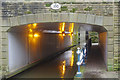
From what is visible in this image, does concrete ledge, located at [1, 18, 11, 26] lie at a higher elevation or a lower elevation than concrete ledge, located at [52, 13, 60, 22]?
lower

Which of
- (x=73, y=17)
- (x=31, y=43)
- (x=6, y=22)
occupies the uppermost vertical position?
(x=73, y=17)

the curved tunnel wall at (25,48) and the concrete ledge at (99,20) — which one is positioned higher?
the concrete ledge at (99,20)

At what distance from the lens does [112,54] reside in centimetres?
692

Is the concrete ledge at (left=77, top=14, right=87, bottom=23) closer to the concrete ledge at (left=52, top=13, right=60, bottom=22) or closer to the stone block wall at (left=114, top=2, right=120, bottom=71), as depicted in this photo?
the concrete ledge at (left=52, top=13, right=60, bottom=22)

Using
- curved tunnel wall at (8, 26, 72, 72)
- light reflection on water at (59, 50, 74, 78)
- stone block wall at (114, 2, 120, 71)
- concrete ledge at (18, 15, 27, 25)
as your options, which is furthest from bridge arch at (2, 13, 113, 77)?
light reflection on water at (59, 50, 74, 78)

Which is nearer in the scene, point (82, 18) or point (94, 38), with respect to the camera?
point (82, 18)

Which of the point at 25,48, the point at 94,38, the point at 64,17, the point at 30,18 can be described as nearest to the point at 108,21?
the point at 64,17

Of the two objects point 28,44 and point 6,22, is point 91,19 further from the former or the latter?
point 28,44

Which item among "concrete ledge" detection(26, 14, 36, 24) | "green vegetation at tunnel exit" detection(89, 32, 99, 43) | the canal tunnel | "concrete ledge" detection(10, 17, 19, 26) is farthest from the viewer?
"green vegetation at tunnel exit" detection(89, 32, 99, 43)

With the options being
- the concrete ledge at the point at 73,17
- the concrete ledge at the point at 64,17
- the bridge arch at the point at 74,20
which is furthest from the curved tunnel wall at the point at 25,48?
the concrete ledge at the point at 73,17

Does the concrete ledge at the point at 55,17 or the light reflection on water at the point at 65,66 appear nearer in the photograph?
the concrete ledge at the point at 55,17

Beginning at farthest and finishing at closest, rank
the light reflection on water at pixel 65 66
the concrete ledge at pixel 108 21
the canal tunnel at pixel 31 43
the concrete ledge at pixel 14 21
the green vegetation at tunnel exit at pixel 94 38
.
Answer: the green vegetation at tunnel exit at pixel 94 38, the light reflection on water at pixel 65 66, the canal tunnel at pixel 31 43, the concrete ledge at pixel 14 21, the concrete ledge at pixel 108 21

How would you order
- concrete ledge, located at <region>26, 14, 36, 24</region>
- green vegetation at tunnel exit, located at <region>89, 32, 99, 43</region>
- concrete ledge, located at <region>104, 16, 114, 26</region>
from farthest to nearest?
green vegetation at tunnel exit, located at <region>89, 32, 99, 43</region> < concrete ledge, located at <region>26, 14, 36, 24</region> < concrete ledge, located at <region>104, 16, 114, 26</region>

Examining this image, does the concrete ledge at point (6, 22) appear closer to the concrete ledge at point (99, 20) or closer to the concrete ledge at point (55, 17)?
the concrete ledge at point (55, 17)
